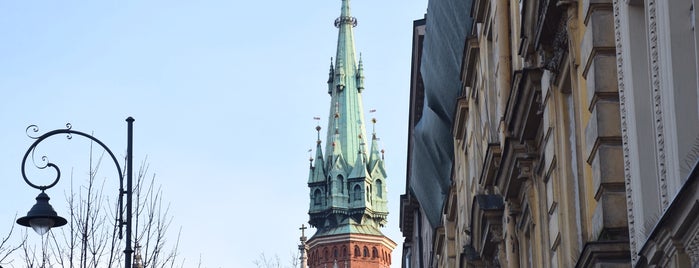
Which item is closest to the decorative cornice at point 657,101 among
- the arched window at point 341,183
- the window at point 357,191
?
the arched window at point 341,183

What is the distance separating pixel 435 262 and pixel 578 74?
2728 centimetres

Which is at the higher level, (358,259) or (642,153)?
(358,259)

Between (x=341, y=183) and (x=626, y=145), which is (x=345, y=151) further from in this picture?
(x=626, y=145)

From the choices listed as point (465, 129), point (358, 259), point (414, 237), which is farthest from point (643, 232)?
point (358, 259)

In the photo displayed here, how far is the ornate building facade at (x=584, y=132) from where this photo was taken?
11477mm

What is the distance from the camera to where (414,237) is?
58031mm

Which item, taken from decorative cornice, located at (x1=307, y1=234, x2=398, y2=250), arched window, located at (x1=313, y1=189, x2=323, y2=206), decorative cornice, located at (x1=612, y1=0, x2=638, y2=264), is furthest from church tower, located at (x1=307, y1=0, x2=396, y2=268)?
decorative cornice, located at (x1=612, y1=0, x2=638, y2=264)

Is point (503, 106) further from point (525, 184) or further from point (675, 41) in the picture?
point (675, 41)

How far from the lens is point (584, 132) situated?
1525 centimetres

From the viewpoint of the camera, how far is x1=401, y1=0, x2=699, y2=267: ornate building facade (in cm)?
1148

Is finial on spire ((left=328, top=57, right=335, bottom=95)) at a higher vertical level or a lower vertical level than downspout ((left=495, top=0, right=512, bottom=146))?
higher

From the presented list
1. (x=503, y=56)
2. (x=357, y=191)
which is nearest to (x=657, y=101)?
(x=503, y=56)

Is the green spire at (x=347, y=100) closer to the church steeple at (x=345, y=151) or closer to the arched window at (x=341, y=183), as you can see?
the church steeple at (x=345, y=151)

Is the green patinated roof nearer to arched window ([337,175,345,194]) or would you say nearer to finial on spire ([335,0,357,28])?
arched window ([337,175,345,194])
